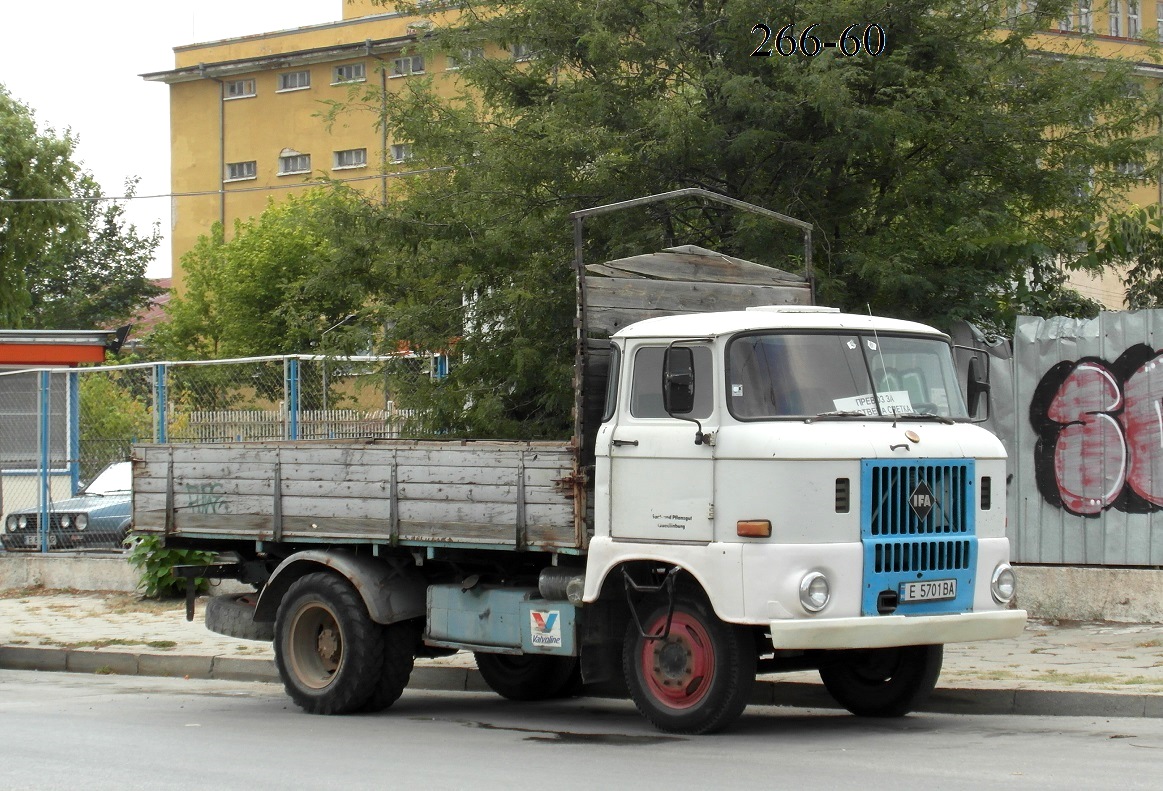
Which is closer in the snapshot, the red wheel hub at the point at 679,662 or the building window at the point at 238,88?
the red wheel hub at the point at 679,662

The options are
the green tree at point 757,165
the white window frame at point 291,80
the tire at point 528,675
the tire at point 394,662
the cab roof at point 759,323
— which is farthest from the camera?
the white window frame at point 291,80

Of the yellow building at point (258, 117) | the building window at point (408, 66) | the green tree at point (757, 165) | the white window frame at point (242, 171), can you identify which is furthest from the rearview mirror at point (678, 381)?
the white window frame at point (242, 171)

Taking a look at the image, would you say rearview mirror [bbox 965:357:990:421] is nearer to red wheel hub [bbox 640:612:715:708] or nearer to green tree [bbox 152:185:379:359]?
red wheel hub [bbox 640:612:715:708]

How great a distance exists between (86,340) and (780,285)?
21.4 metres

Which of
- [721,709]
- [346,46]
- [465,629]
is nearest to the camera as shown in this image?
[721,709]

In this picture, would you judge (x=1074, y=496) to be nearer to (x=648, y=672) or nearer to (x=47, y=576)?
(x=648, y=672)

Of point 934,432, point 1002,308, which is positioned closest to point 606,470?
point 934,432

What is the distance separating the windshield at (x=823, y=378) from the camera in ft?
28.5

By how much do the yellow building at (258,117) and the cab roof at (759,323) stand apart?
5165 cm

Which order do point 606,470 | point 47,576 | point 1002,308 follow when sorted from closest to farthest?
point 606,470, point 1002,308, point 47,576

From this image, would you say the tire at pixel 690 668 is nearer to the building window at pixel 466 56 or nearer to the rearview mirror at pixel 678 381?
the rearview mirror at pixel 678 381

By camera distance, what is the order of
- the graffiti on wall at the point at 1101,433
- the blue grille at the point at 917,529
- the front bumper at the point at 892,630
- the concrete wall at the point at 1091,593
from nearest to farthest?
the front bumper at the point at 892,630 < the blue grille at the point at 917,529 < the concrete wall at the point at 1091,593 < the graffiti on wall at the point at 1101,433

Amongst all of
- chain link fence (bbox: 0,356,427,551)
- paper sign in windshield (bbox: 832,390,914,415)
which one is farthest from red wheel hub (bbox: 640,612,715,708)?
chain link fence (bbox: 0,356,427,551)

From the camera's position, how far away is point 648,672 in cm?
896
